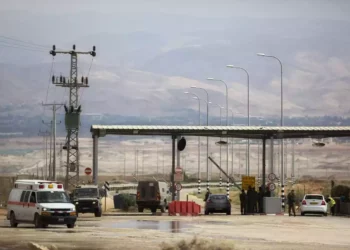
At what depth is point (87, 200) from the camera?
2429 inches

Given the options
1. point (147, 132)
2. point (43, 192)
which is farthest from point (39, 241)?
point (147, 132)

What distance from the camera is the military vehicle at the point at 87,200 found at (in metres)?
61.5

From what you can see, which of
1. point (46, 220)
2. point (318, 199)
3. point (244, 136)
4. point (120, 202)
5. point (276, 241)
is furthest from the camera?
point (120, 202)

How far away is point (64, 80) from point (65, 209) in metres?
57.5

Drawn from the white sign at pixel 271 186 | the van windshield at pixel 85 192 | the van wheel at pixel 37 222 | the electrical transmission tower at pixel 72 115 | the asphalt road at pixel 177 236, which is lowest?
the asphalt road at pixel 177 236

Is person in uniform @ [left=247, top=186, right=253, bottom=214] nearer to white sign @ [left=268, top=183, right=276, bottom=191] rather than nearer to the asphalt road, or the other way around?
white sign @ [left=268, top=183, right=276, bottom=191]

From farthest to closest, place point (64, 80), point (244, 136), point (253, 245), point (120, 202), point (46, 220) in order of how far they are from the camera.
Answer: point (64, 80)
point (120, 202)
point (244, 136)
point (46, 220)
point (253, 245)

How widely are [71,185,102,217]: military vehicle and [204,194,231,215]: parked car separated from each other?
815cm

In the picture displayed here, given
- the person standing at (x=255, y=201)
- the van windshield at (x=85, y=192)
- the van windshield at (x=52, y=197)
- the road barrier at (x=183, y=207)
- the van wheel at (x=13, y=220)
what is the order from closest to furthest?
the van windshield at (x=52, y=197) → the van wheel at (x=13, y=220) → the van windshield at (x=85, y=192) → the road barrier at (x=183, y=207) → the person standing at (x=255, y=201)

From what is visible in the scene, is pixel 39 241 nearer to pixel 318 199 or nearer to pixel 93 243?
pixel 93 243

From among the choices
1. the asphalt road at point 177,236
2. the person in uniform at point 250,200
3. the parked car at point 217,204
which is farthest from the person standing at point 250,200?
the asphalt road at point 177,236

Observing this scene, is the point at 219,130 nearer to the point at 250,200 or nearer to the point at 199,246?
the point at 250,200

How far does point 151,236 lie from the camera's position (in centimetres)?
3878

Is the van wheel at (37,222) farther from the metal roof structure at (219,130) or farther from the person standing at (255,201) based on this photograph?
the person standing at (255,201)
